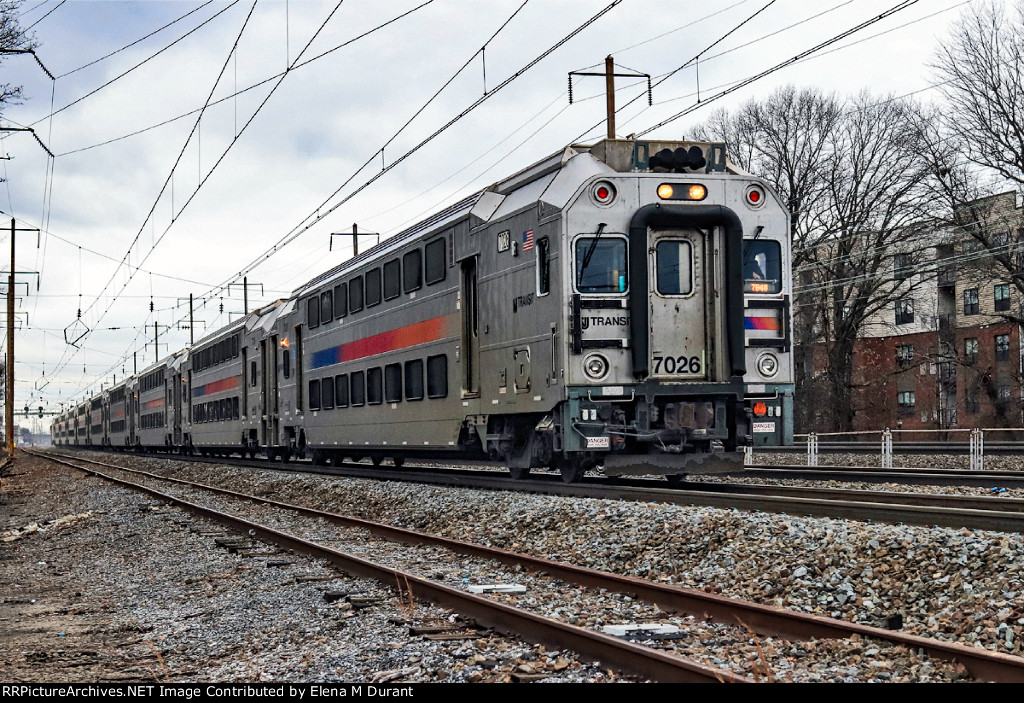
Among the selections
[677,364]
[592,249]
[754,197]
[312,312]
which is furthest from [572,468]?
[312,312]

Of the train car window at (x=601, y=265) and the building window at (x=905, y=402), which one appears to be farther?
the building window at (x=905, y=402)

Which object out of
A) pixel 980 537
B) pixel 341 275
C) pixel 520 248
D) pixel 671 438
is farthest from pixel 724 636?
pixel 341 275

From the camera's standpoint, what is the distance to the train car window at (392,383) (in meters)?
18.4

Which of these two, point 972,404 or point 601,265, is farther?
point 972,404

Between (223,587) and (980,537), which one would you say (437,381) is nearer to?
(223,587)

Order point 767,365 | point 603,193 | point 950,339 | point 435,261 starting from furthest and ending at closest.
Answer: point 950,339
point 435,261
point 767,365
point 603,193

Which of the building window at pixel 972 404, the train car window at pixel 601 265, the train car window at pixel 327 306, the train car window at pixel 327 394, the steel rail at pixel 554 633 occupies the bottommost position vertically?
the steel rail at pixel 554 633

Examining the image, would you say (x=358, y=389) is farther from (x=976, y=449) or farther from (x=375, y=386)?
(x=976, y=449)

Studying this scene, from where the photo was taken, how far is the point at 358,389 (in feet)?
67.8

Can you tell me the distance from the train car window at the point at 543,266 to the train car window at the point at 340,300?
28.6 ft

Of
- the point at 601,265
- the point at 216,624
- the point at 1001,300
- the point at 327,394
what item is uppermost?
the point at 1001,300

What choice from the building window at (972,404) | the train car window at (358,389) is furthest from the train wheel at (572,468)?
the building window at (972,404)

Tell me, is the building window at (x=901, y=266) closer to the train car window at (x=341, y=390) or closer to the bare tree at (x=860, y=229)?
the bare tree at (x=860, y=229)

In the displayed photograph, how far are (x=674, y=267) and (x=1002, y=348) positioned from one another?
3969 centimetres
